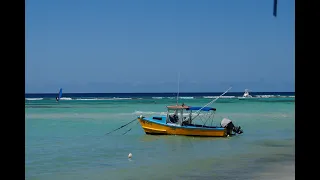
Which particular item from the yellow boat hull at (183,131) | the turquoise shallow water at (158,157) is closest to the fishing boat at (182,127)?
the yellow boat hull at (183,131)

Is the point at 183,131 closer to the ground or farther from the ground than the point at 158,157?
farther from the ground

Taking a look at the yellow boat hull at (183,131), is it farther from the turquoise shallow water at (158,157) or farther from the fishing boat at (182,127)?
the turquoise shallow water at (158,157)

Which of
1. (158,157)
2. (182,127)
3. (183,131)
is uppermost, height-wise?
(182,127)

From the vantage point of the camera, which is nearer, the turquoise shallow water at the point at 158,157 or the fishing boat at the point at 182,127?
the turquoise shallow water at the point at 158,157

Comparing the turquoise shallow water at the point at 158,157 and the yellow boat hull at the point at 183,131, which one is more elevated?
the yellow boat hull at the point at 183,131

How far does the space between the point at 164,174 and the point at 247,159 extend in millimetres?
3438

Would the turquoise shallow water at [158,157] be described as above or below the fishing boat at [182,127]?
below

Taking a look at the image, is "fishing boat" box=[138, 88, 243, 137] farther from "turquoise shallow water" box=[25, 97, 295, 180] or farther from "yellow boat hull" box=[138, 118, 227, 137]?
"turquoise shallow water" box=[25, 97, 295, 180]

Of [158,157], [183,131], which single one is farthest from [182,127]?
[158,157]

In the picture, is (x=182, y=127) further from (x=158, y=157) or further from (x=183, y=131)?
(x=158, y=157)

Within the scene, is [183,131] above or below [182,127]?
below

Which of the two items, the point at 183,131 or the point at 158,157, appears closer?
the point at 158,157
